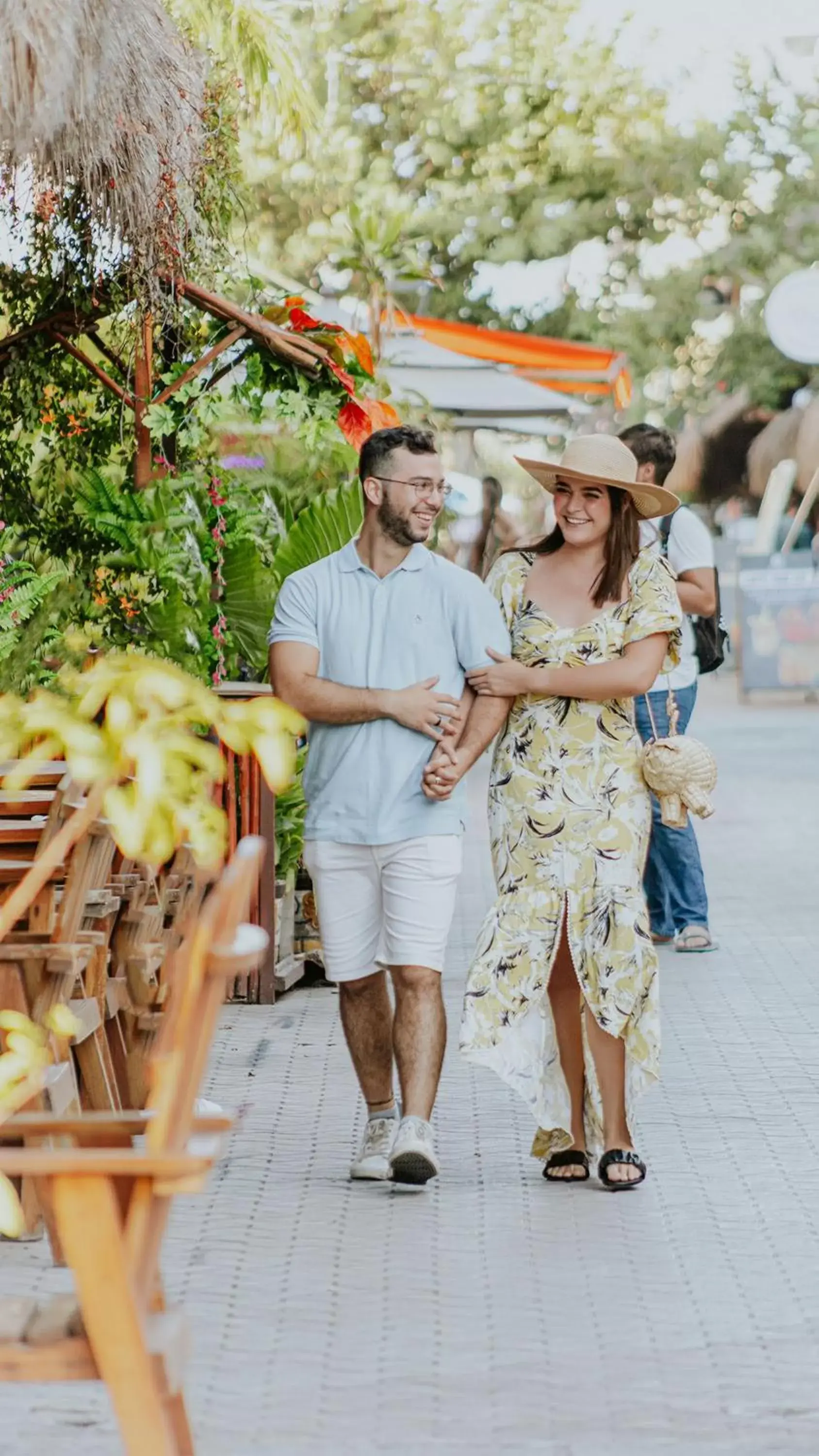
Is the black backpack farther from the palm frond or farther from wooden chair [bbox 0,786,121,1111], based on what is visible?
wooden chair [bbox 0,786,121,1111]

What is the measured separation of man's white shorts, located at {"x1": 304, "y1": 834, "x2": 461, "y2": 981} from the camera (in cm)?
571

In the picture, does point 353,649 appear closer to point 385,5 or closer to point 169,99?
point 169,99

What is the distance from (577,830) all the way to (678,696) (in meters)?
3.26

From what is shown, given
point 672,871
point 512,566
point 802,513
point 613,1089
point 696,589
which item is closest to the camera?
point 613,1089

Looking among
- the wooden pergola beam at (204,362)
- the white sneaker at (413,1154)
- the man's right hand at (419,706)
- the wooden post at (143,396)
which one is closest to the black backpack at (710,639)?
the wooden pergola beam at (204,362)

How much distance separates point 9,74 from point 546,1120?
3437 millimetres

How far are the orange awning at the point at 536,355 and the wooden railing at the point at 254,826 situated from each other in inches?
427

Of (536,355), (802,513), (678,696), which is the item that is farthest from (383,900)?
(802,513)

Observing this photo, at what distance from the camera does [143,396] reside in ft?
27.8

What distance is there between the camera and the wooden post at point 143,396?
8.39 meters

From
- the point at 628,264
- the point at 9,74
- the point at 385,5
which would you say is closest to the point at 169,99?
the point at 9,74

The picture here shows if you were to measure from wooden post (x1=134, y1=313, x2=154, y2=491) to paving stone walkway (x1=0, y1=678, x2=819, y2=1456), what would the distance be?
2225mm

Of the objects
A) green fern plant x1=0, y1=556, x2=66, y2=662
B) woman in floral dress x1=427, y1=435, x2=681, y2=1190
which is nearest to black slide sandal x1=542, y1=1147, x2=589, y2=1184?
woman in floral dress x1=427, y1=435, x2=681, y2=1190

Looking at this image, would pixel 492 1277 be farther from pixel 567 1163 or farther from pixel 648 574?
pixel 648 574
